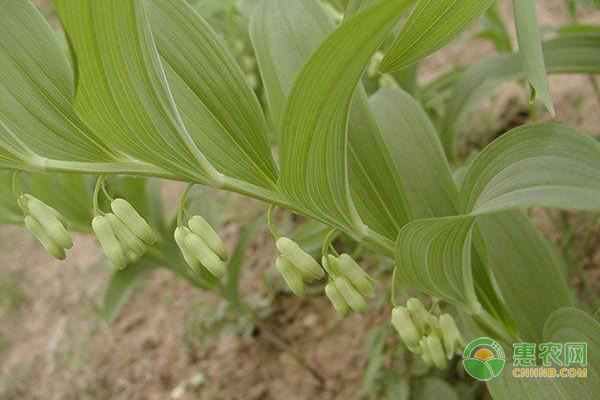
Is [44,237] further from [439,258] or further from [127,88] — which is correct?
[439,258]

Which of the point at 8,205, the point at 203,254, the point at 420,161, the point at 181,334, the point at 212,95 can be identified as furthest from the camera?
the point at 181,334

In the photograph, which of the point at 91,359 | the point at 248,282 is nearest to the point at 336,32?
the point at 248,282

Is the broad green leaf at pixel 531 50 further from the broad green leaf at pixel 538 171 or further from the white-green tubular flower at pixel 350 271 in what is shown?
the white-green tubular flower at pixel 350 271

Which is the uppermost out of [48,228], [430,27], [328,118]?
[430,27]

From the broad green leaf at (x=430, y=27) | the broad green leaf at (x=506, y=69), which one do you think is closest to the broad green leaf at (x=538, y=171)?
the broad green leaf at (x=430, y=27)

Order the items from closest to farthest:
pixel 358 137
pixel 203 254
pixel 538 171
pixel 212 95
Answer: pixel 538 171, pixel 203 254, pixel 212 95, pixel 358 137

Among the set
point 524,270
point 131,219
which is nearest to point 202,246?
point 131,219
